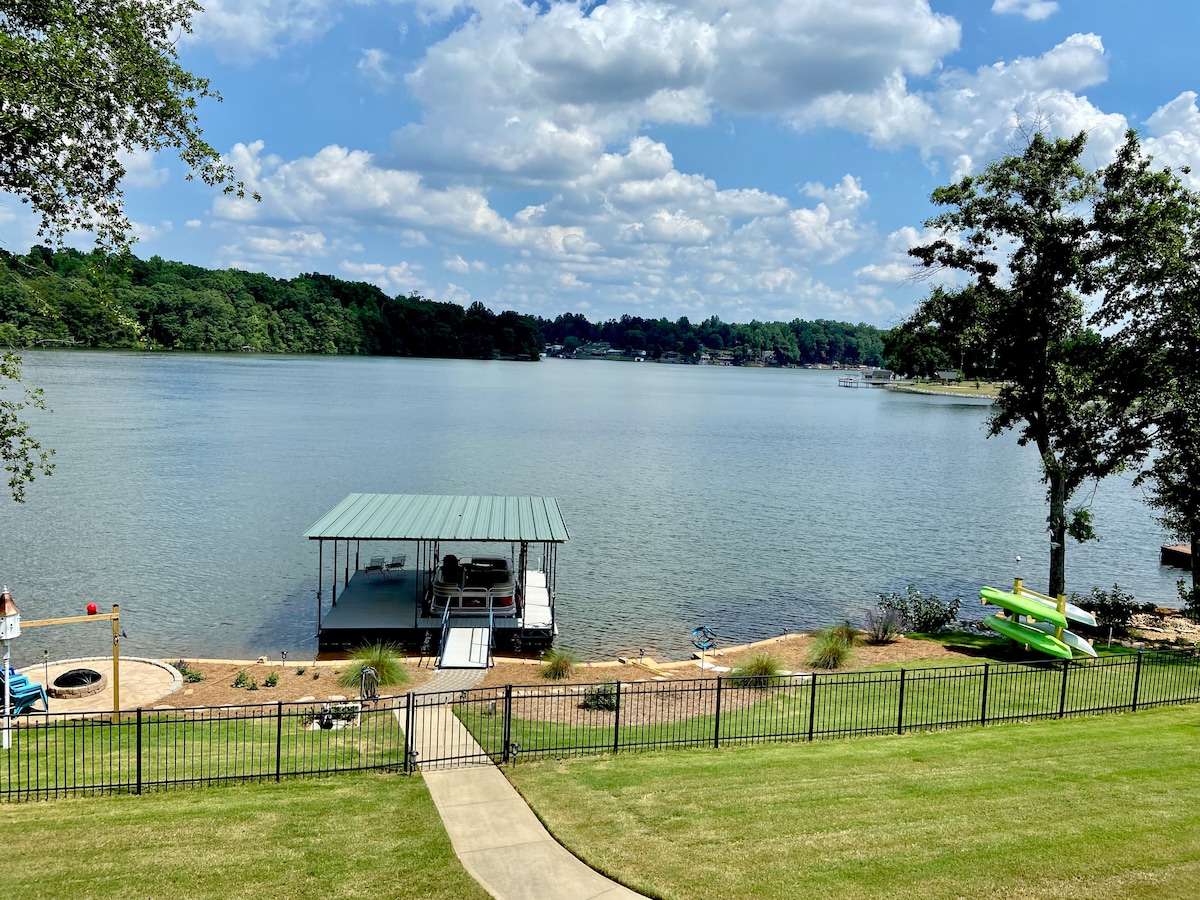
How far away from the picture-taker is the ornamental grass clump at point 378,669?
19.7 meters

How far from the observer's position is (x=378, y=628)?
80.9 feet

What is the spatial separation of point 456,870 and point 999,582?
3021cm

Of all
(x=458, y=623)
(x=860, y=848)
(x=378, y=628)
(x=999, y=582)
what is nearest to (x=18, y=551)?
(x=378, y=628)

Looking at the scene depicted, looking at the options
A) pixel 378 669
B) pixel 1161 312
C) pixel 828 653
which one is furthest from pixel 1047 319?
pixel 378 669

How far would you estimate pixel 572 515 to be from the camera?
4409cm

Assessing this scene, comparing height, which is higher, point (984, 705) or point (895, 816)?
point (895, 816)

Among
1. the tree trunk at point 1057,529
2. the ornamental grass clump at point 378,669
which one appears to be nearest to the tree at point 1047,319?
the tree trunk at point 1057,529

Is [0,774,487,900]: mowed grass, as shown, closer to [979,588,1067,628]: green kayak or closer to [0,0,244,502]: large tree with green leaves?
[0,0,244,502]: large tree with green leaves

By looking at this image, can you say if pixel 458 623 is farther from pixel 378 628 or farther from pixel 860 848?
pixel 860 848

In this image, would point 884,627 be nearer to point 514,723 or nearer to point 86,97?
point 514,723

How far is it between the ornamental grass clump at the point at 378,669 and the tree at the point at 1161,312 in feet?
68.2

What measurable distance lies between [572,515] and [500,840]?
110ft

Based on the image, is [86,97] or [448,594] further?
[448,594]

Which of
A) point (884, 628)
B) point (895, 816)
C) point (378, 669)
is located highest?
point (895, 816)
